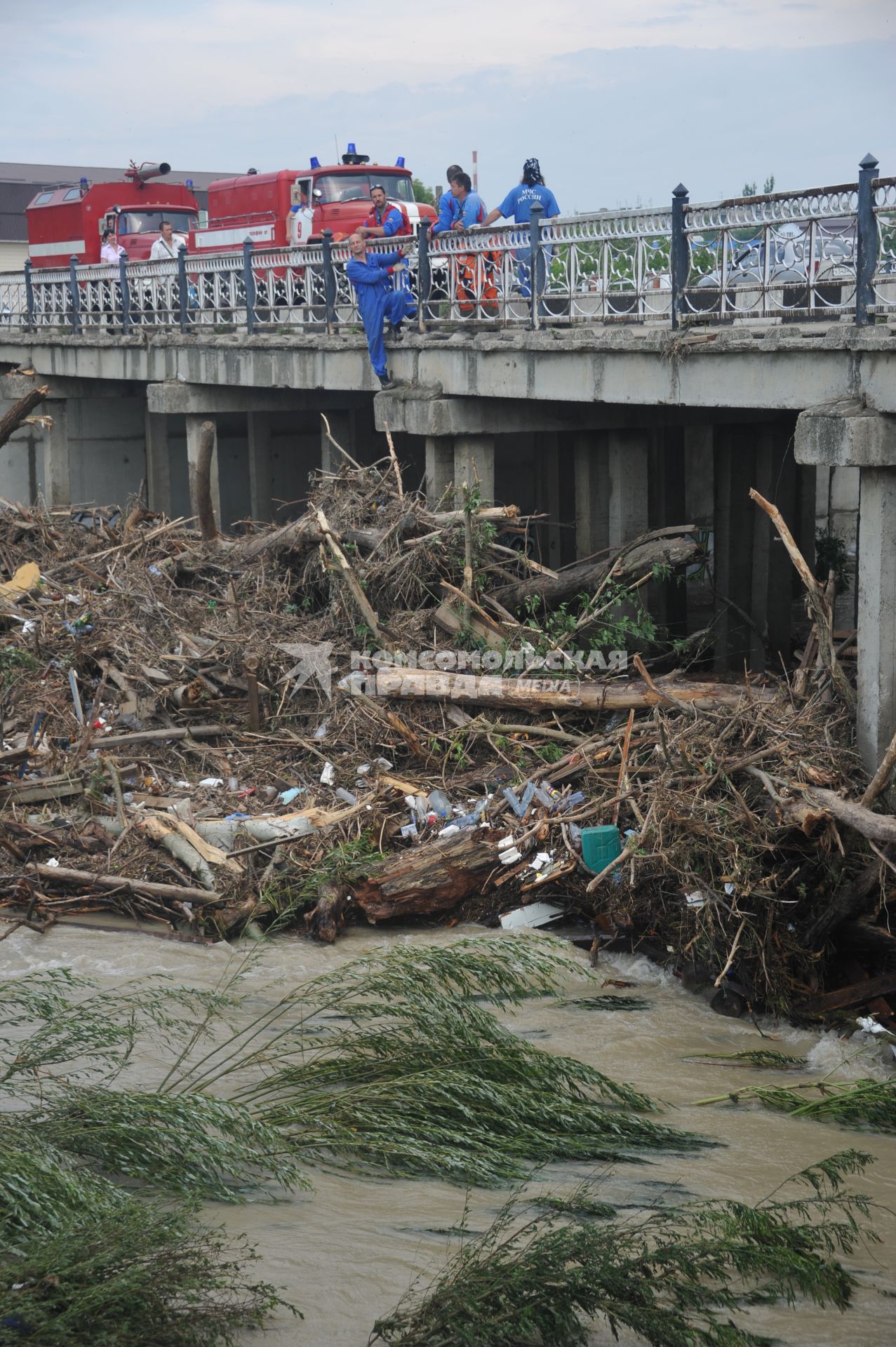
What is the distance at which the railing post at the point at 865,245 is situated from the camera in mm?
7840

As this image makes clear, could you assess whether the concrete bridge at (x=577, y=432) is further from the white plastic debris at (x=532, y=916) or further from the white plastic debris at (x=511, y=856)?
the white plastic debris at (x=511, y=856)

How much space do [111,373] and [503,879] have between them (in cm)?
1387

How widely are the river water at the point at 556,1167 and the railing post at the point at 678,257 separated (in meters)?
4.66

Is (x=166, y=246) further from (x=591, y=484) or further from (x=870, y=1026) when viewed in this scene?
(x=870, y=1026)

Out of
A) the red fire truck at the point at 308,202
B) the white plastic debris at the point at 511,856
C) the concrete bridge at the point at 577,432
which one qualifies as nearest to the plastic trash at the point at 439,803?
the white plastic debris at the point at 511,856

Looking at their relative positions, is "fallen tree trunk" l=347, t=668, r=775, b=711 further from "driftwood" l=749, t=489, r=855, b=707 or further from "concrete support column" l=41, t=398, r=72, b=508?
"concrete support column" l=41, t=398, r=72, b=508

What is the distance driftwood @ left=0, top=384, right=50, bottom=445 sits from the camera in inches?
500

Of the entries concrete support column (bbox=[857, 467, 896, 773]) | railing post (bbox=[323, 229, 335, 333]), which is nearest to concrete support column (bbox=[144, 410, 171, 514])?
railing post (bbox=[323, 229, 335, 333])

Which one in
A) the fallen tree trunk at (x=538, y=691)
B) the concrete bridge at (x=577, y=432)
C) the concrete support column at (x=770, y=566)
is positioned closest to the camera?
the concrete bridge at (x=577, y=432)

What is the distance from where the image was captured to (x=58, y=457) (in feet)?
75.2

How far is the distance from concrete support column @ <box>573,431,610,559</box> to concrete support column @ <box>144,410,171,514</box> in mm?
9637

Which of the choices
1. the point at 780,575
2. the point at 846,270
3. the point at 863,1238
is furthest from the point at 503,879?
the point at 780,575

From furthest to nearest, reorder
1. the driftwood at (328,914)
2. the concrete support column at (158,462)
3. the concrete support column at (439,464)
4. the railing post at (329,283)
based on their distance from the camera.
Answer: the concrete support column at (158,462) → the railing post at (329,283) → the concrete support column at (439,464) → the driftwood at (328,914)

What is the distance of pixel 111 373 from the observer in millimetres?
19953
